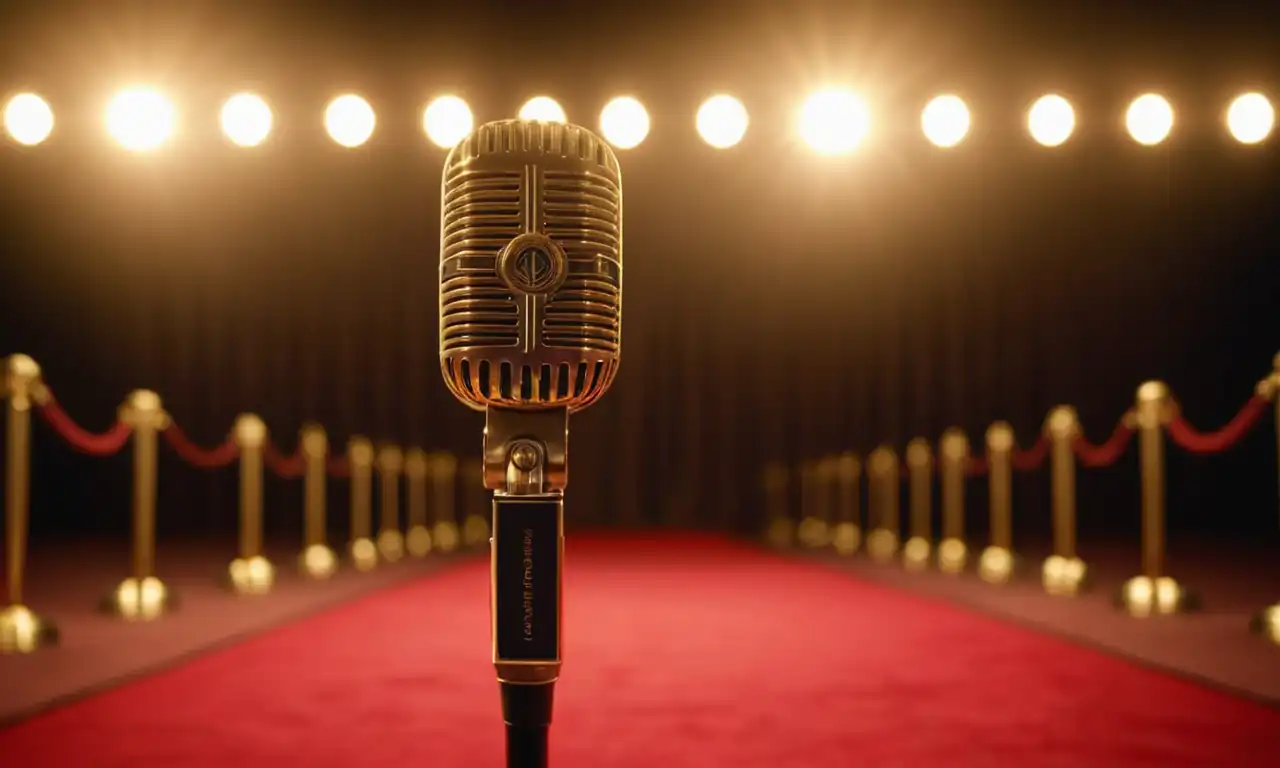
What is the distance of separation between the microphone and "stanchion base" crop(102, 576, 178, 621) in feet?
12.2

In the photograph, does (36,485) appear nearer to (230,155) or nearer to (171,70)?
(230,155)

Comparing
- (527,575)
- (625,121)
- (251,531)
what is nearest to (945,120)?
(625,121)

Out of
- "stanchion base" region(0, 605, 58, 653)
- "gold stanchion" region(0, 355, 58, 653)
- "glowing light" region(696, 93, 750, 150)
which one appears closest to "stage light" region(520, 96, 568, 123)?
"glowing light" region(696, 93, 750, 150)

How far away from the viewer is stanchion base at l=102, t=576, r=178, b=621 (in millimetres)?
4672

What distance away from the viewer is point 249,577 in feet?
18.9

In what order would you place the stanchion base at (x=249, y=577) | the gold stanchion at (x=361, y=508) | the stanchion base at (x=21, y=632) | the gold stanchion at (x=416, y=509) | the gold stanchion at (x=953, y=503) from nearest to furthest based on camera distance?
1. the stanchion base at (x=21, y=632)
2. the stanchion base at (x=249, y=577)
3. the gold stanchion at (x=953, y=503)
4. the gold stanchion at (x=361, y=508)
5. the gold stanchion at (x=416, y=509)

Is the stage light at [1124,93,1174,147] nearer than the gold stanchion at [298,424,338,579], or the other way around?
the gold stanchion at [298,424,338,579]

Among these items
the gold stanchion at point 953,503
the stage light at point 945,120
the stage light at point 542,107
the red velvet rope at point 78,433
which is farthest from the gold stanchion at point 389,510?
the stage light at point 945,120

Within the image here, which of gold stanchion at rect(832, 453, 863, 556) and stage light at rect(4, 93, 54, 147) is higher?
stage light at rect(4, 93, 54, 147)

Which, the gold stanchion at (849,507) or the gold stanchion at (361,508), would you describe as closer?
the gold stanchion at (361,508)

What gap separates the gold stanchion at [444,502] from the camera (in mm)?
10188

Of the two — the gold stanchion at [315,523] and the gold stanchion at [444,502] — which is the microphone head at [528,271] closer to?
the gold stanchion at [315,523]

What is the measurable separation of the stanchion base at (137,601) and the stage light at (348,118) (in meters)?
3.59

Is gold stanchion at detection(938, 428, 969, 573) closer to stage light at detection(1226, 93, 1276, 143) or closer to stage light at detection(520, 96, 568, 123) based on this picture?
stage light at detection(1226, 93, 1276, 143)
